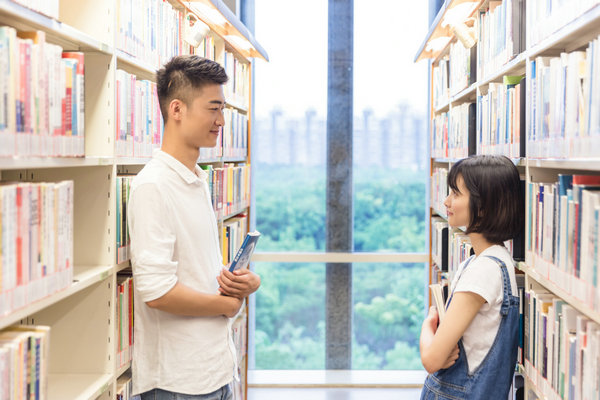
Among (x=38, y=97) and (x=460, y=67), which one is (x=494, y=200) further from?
(x=460, y=67)

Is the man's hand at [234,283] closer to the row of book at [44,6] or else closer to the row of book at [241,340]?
the row of book at [44,6]

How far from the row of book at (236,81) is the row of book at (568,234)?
218cm

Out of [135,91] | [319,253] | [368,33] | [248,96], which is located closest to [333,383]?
[319,253]

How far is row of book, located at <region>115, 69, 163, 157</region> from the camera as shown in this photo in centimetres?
192

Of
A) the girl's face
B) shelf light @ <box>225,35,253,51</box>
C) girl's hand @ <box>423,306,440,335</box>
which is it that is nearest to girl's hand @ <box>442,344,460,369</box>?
girl's hand @ <box>423,306,440,335</box>

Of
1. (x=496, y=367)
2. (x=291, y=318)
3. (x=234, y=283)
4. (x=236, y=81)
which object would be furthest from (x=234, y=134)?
(x=496, y=367)

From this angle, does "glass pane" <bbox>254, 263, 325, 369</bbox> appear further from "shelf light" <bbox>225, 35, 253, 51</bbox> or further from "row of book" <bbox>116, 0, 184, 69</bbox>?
"row of book" <bbox>116, 0, 184, 69</bbox>

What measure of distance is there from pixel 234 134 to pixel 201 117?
210cm

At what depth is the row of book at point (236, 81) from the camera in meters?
3.75

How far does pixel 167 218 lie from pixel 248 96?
9.73 feet

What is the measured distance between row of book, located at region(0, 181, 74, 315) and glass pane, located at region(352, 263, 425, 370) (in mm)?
3605

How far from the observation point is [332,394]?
4.48 meters

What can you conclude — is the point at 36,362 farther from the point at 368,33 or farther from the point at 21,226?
the point at 368,33

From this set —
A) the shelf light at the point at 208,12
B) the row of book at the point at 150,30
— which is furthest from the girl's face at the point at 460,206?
the shelf light at the point at 208,12
